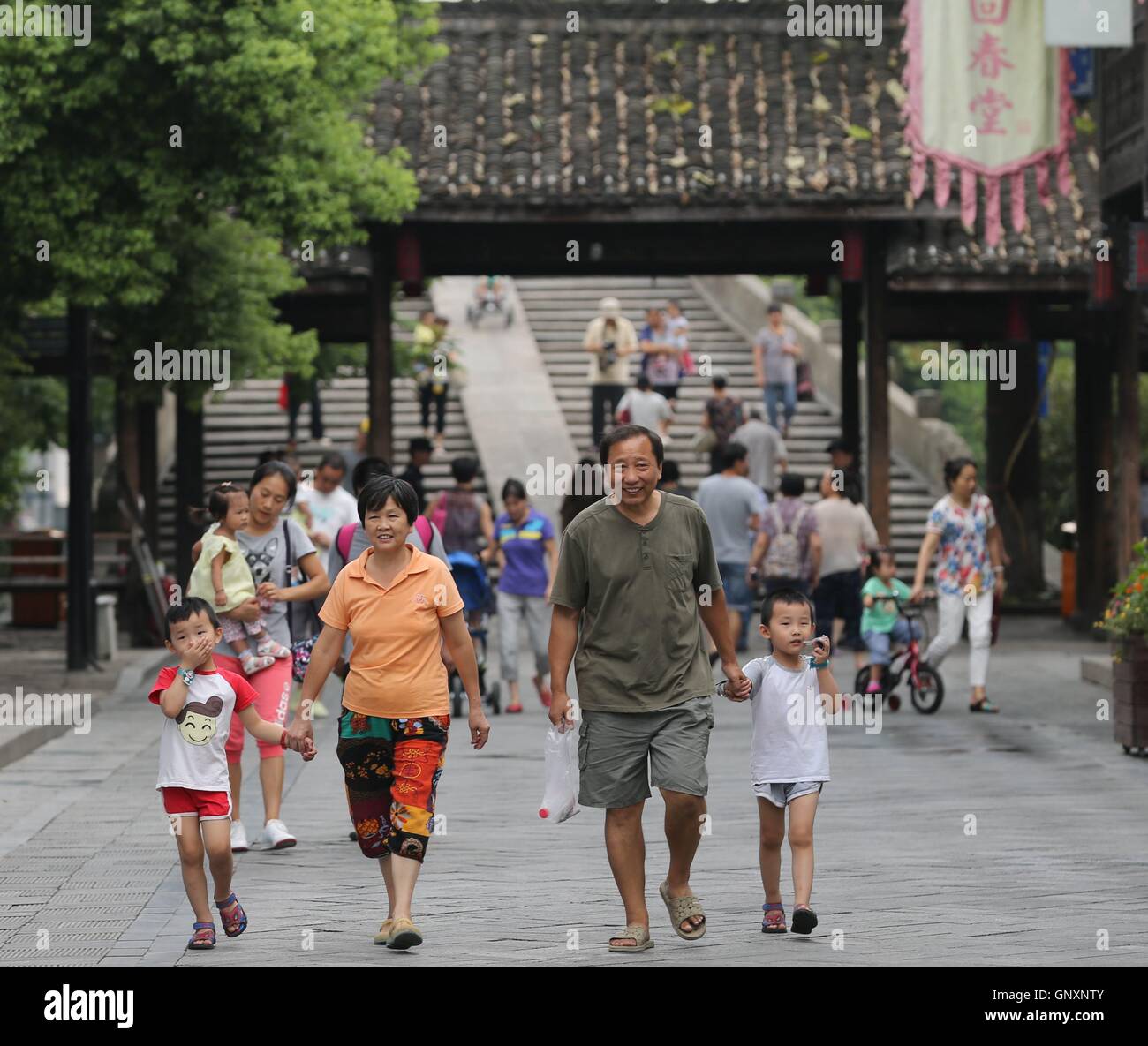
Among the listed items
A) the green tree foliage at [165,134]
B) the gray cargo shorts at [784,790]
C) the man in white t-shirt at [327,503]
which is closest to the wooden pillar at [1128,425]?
the green tree foliage at [165,134]

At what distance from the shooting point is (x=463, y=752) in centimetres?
1430

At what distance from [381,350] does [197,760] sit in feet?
47.2

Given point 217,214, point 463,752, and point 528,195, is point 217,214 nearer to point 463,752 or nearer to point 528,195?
point 528,195

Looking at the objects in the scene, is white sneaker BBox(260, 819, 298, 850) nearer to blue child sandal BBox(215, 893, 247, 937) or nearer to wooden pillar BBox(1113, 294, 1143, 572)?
blue child sandal BBox(215, 893, 247, 937)

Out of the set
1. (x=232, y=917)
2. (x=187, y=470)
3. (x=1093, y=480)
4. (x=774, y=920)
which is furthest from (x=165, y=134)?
(x=1093, y=480)

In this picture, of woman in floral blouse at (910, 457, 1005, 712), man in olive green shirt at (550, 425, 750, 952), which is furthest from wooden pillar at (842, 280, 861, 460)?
man in olive green shirt at (550, 425, 750, 952)

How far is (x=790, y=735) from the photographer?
8414mm

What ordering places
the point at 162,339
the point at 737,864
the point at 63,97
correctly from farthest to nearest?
the point at 162,339 → the point at 63,97 → the point at 737,864

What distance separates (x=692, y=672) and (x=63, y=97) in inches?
410

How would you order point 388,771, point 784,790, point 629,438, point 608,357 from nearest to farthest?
1. point 629,438
2. point 388,771
3. point 784,790
4. point 608,357

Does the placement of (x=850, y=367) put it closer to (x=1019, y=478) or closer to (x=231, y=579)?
(x=1019, y=478)

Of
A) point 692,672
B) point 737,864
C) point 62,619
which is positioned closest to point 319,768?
point 737,864

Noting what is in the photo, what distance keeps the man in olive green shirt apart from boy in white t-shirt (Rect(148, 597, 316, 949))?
1067 mm

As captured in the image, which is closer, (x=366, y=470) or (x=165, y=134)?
(x=366, y=470)
